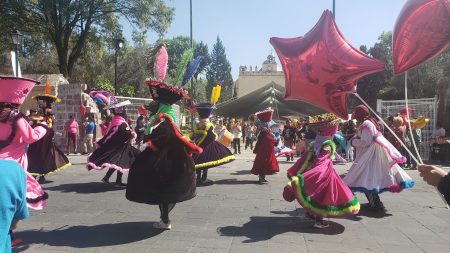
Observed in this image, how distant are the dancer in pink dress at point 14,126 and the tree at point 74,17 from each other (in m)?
22.5

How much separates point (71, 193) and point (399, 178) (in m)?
5.89

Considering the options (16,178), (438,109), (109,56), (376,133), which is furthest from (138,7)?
(16,178)

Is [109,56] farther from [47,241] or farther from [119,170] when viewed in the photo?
[47,241]

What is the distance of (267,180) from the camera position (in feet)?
32.7

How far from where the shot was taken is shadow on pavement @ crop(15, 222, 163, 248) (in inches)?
191

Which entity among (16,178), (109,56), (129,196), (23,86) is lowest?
(129,196)

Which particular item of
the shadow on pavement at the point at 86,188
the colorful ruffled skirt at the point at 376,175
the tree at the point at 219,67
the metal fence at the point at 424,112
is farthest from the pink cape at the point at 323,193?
the tree at the point at 219,67

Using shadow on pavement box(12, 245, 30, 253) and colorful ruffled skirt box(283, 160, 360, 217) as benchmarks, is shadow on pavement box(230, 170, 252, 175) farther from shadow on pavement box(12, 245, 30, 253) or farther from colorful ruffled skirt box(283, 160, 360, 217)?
shadow on pavement box(12, 245, 30, 253)

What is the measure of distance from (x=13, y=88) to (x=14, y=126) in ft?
1.40

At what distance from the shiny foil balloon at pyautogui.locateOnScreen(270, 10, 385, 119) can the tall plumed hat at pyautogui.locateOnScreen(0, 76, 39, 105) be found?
2983 millimetres

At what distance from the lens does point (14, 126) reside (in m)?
4.64

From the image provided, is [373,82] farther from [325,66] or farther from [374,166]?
[325,66]

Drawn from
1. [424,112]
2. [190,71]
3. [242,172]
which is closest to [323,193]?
[190,71]

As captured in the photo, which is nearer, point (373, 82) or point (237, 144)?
point (237, 144)
